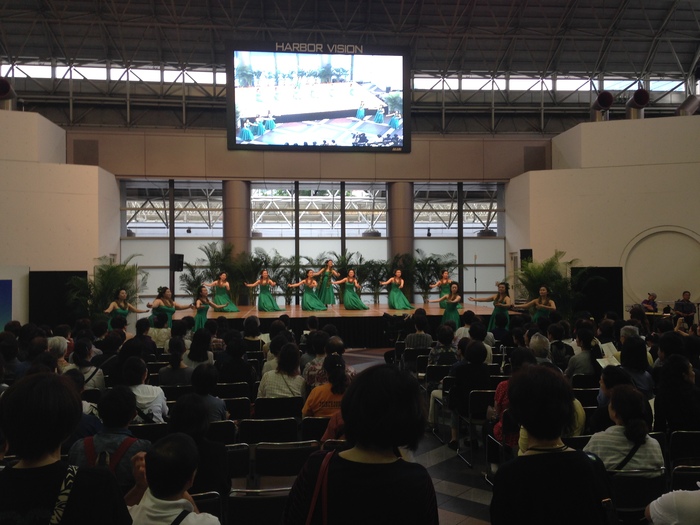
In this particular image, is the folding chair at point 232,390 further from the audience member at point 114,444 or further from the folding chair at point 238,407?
the audience member at point 114,444

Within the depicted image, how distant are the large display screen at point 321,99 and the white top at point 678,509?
55.1ft

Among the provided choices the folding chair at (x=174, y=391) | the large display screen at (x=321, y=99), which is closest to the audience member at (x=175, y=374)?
the folding chair at (x=174, y=391)

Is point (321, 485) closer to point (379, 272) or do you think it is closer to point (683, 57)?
point (379, 272)

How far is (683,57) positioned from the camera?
21.6 meters

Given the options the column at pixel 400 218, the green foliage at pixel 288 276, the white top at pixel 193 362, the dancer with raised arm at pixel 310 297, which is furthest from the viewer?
the column at pixel 400 218

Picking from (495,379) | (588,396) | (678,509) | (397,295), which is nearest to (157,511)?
(678,509)

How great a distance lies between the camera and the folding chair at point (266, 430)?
443 centimetres

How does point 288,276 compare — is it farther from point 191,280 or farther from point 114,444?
point 114,444

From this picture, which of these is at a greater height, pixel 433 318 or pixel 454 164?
pixel 454 164

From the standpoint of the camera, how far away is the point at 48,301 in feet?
49.9

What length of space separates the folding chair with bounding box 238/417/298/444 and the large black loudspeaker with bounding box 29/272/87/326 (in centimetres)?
1215

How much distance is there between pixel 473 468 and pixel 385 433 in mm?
4487

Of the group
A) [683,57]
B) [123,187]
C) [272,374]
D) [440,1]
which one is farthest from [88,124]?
[683,57]

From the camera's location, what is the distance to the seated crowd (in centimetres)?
181
